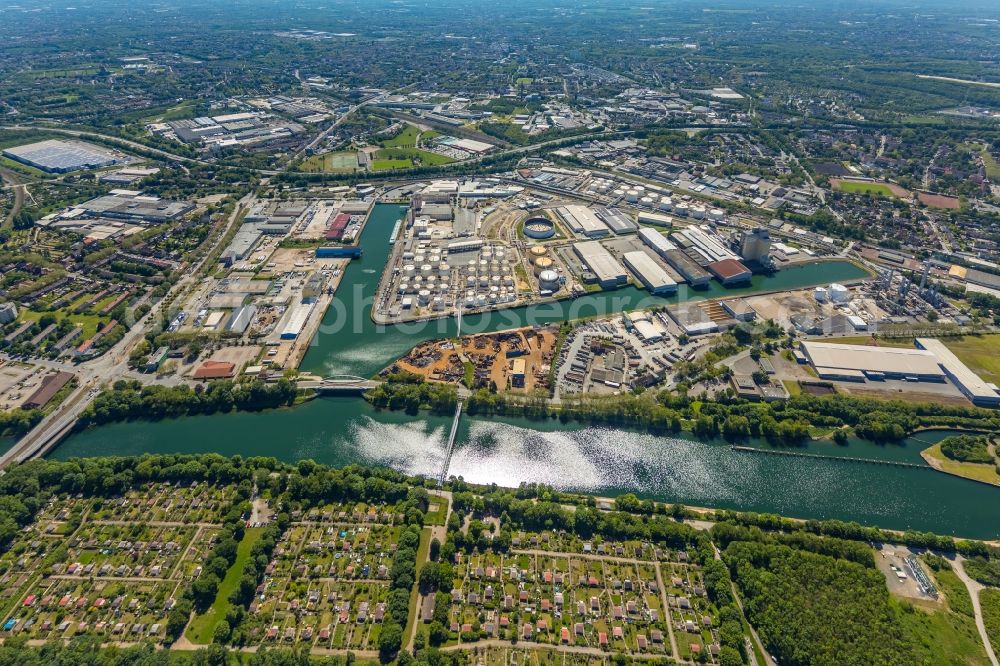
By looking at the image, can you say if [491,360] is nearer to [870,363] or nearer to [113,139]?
[870,363]

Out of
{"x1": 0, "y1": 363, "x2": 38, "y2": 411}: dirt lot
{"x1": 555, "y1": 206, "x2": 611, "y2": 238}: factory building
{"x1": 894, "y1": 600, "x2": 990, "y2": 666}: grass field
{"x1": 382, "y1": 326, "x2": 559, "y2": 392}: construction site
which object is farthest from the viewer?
{"x1": 555, "y1": 206, "x2": 611, "y2": 238}: factory building

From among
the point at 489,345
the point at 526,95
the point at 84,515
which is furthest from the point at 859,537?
the point at 526,95

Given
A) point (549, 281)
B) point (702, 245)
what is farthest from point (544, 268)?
point (702, 245)

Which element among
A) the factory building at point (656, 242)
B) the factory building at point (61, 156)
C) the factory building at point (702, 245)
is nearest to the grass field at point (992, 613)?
the factory building at point (702, 245)

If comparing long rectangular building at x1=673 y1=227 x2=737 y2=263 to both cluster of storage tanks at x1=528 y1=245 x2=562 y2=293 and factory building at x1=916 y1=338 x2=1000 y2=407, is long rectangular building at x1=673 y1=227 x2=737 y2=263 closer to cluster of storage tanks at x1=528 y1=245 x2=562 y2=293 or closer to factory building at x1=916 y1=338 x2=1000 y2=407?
cluster of storage tanks at x1=528 y1=245 x2=562 y2=293

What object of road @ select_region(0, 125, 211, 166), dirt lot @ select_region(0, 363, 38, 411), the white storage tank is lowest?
dirt lot @ select_region(0, 363, 38, 411)

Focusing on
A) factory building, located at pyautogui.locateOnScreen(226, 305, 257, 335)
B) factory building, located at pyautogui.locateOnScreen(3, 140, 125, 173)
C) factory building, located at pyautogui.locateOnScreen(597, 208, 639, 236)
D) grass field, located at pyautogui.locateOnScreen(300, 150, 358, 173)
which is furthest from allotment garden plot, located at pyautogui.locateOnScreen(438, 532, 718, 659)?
factory building, located at pyautogui.locateOnScreen(3, 140, 125, 173)
